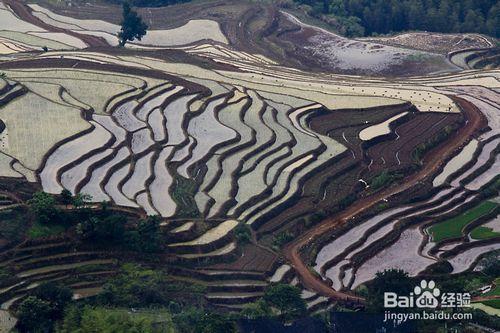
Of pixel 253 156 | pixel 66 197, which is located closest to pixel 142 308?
pixel 66 197

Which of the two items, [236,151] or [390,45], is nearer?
[236,151]

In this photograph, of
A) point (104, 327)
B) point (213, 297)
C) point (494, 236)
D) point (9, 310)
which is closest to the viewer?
point (104, 327)

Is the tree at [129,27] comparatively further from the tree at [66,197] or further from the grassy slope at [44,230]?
the grassy slope at [44,230]

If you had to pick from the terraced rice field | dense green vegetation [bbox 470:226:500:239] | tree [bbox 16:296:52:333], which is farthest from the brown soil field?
dense green vegetation [bbox 470:226:500:239]

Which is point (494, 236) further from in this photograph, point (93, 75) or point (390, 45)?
point (390, 45)

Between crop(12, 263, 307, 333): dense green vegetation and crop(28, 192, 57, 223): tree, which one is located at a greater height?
crop(28, 192, 57, 223): tree

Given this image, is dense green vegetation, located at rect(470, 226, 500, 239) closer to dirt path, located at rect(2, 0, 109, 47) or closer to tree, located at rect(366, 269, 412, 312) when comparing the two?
tree, located at rect(366, 269, 412, 312)

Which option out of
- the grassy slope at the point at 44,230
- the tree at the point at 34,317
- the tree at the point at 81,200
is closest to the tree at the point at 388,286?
the tree at the point at 34,317

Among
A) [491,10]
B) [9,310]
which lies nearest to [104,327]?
[9,310]
